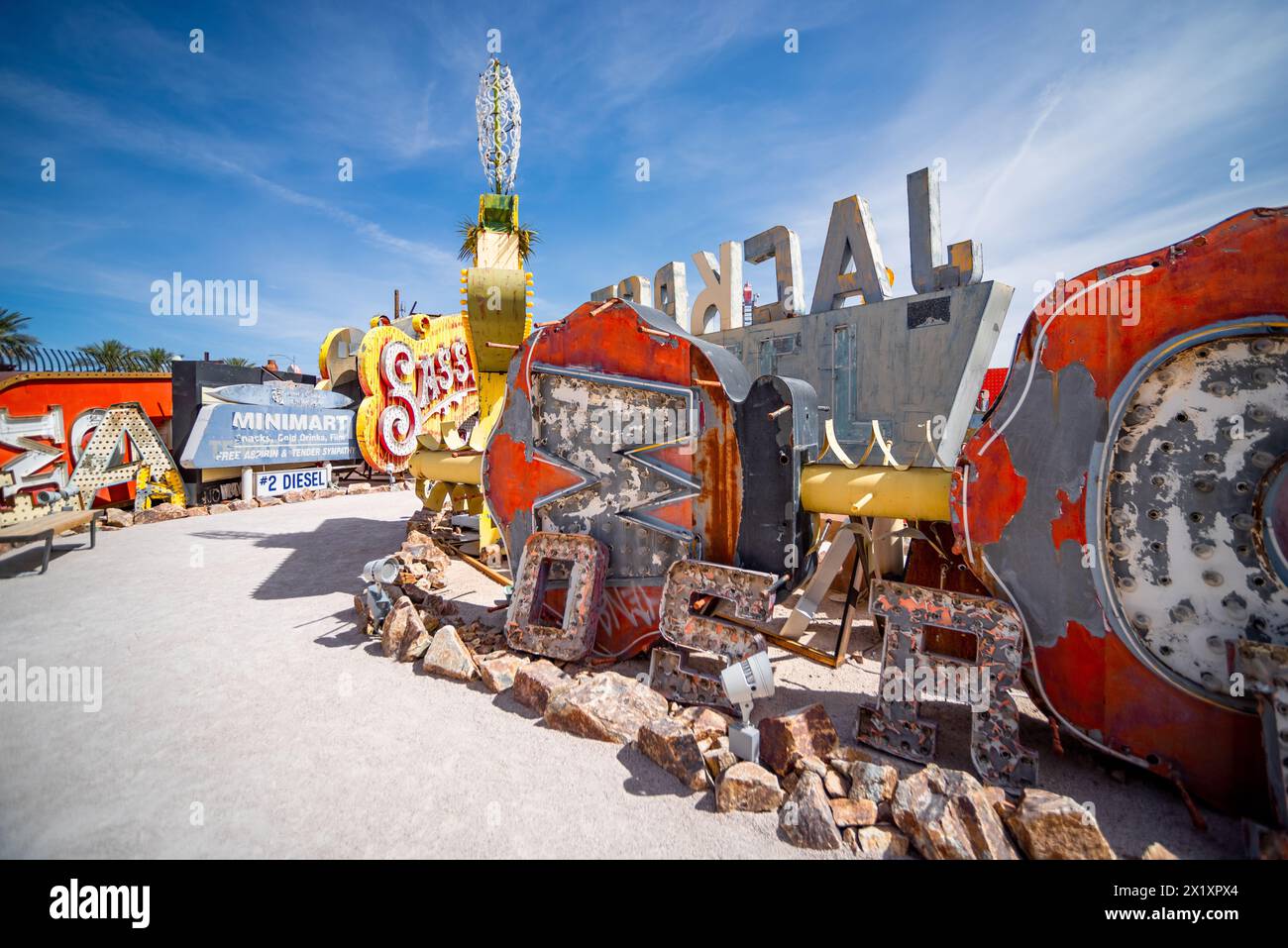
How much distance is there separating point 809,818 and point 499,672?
7.85ft

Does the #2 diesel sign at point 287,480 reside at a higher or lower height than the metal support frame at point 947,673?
higher

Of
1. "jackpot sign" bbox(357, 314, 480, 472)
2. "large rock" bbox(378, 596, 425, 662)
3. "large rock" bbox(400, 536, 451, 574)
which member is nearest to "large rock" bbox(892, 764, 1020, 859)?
"large rock" bbox(378, 596, 425, 662)

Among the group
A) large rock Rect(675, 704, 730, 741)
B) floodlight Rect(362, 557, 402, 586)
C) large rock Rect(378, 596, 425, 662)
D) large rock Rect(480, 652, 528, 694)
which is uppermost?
floodlight Rect(362, 557, 402, 586)

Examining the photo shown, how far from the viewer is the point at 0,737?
11.1 ft

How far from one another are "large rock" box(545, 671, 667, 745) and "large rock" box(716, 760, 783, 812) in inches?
28.8

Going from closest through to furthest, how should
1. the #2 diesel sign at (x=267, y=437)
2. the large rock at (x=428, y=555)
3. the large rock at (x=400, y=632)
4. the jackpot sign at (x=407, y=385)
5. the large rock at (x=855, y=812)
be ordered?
the large rock at (x=855, y=812)
the large rock at (x=400, y=632)
the large rock at (x=428, y=555)
the #2 diesel sign at (x=267, y=437)
the jackpot sign at (x=407, y=385)

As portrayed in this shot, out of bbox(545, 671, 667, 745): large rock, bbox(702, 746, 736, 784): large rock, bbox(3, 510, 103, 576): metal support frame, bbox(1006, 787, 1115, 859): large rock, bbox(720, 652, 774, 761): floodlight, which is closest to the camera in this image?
bbox(1006, 787, 1115, 859): large rock

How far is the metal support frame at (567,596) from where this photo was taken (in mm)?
4254

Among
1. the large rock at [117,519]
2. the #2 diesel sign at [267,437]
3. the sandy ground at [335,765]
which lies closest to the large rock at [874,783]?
the sandy ground at [335,765]

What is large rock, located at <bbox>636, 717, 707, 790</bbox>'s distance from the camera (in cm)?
287

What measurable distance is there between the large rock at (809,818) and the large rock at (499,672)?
2.14 metres

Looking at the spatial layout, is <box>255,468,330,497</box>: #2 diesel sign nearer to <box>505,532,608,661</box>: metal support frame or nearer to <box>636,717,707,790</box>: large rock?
<box>505,532,608,661</box>: metal support frame

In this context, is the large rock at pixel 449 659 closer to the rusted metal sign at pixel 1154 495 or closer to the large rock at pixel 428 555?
the large rock at pixel 428 555

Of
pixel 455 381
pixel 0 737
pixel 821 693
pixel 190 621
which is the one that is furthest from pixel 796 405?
pixel 455 381
